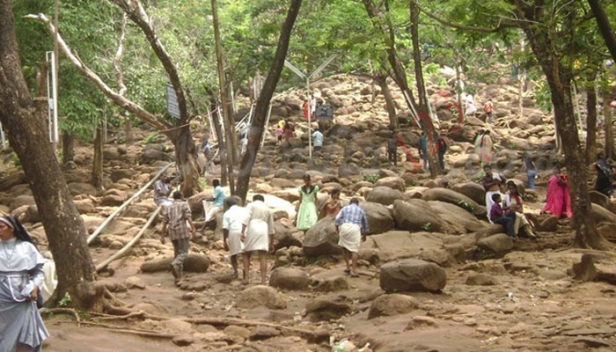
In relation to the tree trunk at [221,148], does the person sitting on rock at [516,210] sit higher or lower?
lower

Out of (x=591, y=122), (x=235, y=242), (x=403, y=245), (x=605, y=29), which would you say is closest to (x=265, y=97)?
(x=235, y=242)

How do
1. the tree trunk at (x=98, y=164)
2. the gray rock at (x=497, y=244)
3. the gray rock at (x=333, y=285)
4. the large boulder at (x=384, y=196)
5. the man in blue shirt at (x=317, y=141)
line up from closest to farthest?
1. the gray rock at (x=333, y=285)
2. the gray rock at (x=497, y=244)
3. the large boulder at (x=384, y=196)
4. the tree trunk at (x=98, y=164)
5. the man in blue shirt at (x=317, y=141)

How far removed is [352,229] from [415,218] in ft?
10.3

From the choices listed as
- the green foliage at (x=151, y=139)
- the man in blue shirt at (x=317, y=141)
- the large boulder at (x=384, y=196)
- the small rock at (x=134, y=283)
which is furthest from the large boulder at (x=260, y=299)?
the green foliage at (x=151, y=139)

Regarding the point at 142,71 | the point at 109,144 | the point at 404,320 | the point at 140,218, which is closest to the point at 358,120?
the point at 109,144

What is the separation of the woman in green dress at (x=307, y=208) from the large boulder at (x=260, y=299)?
12.4 feet

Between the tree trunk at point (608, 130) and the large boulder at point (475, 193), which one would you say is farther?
the tree trunk at point (608, 130)

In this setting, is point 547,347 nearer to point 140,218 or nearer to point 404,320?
point 404,320

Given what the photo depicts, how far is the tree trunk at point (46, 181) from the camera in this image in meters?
8.23

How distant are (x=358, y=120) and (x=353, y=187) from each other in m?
13.3

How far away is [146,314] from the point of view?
28.2 feet

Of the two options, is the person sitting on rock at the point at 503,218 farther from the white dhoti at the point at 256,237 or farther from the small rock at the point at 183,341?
the small rock at the point at 183,341

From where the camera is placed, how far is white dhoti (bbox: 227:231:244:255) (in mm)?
11398

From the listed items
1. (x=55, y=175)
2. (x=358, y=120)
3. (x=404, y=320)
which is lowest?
(x=404, y=320)
